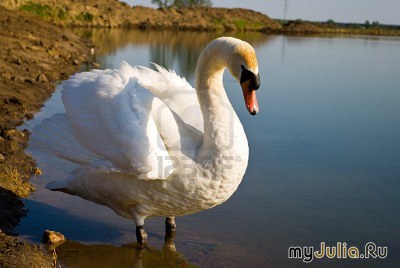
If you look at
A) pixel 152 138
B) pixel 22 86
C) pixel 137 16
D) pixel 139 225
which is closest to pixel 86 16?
pixel 137 16

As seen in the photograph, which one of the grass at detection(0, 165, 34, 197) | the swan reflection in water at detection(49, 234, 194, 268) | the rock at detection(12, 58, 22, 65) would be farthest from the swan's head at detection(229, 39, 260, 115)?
the rock at detection(12, 58, 22, 65)

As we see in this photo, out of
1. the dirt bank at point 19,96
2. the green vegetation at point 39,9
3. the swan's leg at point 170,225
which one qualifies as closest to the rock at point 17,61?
the dirt bank at point 19,96

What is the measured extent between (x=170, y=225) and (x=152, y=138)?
145cm

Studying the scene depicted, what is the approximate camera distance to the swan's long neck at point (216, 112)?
497cm

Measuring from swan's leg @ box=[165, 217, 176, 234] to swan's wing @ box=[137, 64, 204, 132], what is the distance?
3.38 ft

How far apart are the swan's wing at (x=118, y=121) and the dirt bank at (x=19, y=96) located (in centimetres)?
101

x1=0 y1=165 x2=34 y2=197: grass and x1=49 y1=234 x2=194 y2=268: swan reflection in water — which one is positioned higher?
x1=0 y1=165 x2=34 y2=197: grass

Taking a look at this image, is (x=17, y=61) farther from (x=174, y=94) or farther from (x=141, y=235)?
(x=141, y=235)

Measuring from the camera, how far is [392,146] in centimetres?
1048

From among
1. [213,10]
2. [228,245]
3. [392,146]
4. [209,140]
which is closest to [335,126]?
[392,146]

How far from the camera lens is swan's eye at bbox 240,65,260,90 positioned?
190 inches

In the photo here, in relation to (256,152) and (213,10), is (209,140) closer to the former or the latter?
(256,152)

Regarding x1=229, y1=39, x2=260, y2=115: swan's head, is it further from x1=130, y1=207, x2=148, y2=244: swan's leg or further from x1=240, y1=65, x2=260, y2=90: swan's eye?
x1=130, y1=207, x2=148, y2=244: swan's leg

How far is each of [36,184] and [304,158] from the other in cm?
416
